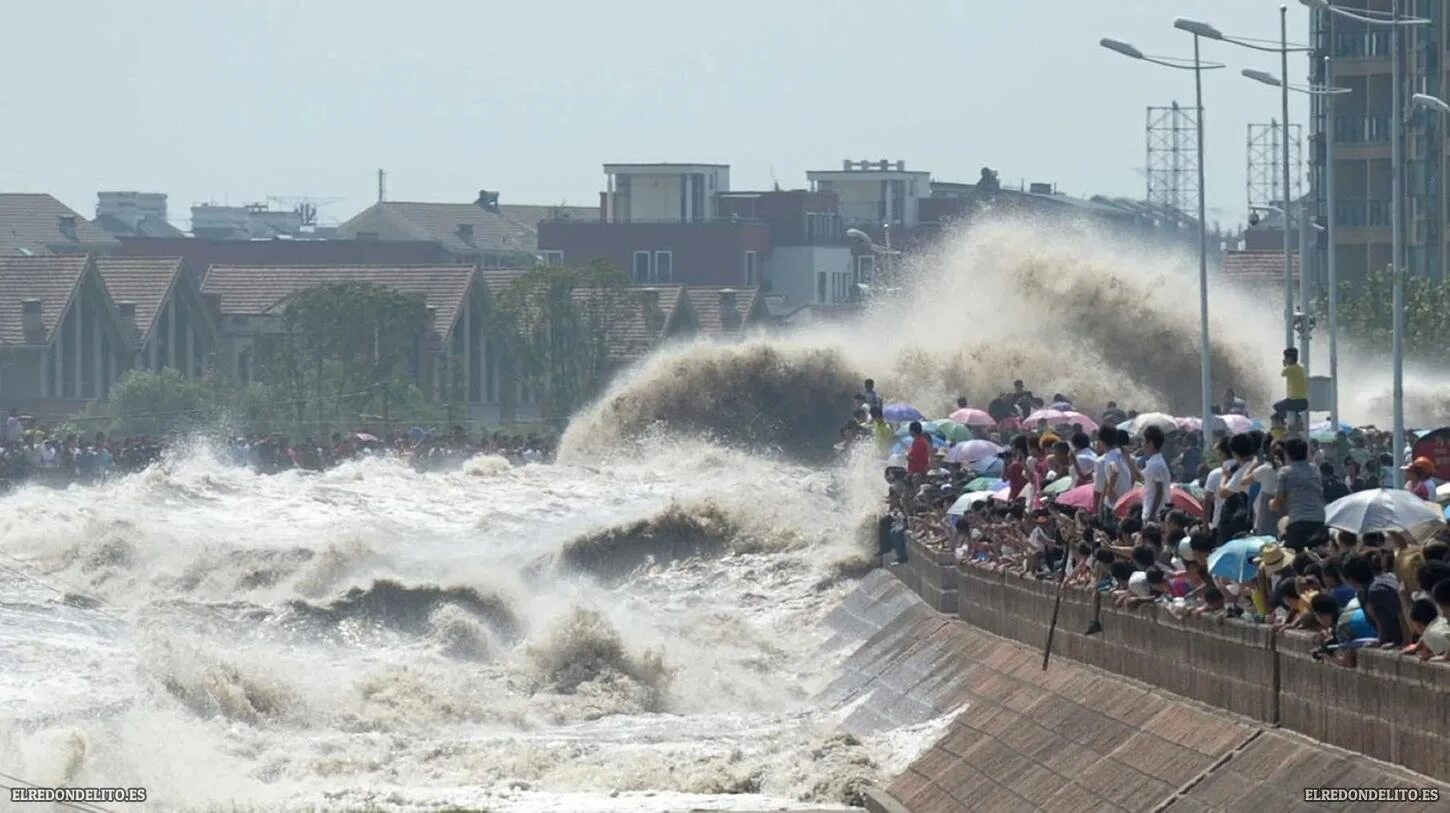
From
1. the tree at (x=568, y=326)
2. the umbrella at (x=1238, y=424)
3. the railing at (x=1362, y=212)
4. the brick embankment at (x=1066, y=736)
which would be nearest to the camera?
the brick embankment at (x=1066, y=736)

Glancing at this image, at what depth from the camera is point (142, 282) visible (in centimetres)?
→ 8744

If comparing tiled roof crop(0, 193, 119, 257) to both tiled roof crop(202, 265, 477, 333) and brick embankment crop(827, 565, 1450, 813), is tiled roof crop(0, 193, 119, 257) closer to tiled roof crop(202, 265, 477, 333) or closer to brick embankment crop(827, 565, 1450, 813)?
tiled roof crop(202, 265, 477, 333)

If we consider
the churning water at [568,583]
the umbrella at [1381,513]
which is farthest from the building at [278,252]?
the umbrella at [1381,513]

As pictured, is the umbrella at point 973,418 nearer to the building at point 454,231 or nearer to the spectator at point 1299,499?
the spectator at point 1299,499

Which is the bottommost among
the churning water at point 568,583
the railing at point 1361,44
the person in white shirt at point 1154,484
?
the churning water at point 568,583

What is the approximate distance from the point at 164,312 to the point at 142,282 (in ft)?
4.39

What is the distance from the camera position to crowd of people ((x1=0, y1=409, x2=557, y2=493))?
48094mm

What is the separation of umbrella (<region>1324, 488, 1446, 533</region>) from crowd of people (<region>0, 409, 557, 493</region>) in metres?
33.5

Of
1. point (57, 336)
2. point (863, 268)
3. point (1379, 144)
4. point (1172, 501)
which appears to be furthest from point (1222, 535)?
point (863, 268)

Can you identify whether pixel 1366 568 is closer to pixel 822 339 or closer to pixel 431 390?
pixel 822 339

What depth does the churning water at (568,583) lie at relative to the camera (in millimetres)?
25578

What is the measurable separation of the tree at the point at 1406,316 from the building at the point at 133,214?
8197 centimetres

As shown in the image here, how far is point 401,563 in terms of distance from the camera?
44.9 meters

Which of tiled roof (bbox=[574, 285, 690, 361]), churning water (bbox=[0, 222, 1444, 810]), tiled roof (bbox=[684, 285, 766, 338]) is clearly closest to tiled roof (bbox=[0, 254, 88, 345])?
tiled roof (bbox=[574, 285, 690, 361])
